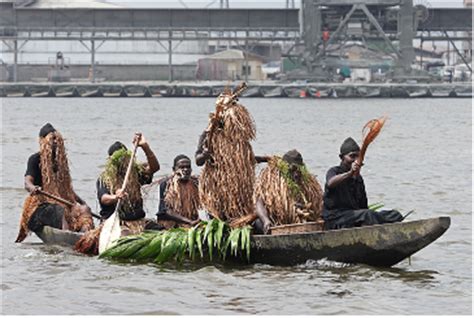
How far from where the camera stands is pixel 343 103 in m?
85.2

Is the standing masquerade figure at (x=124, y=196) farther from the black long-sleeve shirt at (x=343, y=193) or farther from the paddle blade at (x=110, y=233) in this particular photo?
the black long-sleeve shirt at (x=343, y=193)

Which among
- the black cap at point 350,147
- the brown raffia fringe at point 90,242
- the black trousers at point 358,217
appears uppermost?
the black cap at point 350,147

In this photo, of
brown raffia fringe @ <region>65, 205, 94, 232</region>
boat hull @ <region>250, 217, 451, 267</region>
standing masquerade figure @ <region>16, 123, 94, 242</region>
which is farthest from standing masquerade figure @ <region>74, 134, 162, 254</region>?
boat hull @ <region>250, 217, 451, 267</region>

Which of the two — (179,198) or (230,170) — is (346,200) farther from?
(179,198)

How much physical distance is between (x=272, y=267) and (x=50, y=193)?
142 inches

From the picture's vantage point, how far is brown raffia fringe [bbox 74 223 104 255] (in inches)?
664

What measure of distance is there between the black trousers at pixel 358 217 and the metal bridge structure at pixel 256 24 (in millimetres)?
79874

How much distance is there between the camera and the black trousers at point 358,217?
51.3 feet

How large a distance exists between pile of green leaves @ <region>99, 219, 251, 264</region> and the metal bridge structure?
261 ft

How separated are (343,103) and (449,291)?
7041cm

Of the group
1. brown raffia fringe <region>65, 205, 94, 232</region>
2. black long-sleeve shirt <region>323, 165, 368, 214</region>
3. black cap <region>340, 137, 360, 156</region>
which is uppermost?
black cap <region>340, 137, 360, 156</region>

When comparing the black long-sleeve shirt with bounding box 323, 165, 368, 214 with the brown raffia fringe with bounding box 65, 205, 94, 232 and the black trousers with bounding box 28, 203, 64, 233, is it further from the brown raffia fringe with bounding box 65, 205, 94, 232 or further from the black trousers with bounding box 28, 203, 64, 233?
the black trousers with bounding box 28, 203, 64, 233

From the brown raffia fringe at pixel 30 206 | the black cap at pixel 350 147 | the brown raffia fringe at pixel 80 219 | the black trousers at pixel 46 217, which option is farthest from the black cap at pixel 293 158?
the brown raffia fringe at pixel 30 206

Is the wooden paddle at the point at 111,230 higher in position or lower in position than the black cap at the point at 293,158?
lower
